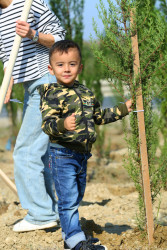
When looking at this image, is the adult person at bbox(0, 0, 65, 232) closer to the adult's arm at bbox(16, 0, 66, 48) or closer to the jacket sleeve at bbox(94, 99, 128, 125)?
the adult's arm at bbox(16, 0, 66, 48)

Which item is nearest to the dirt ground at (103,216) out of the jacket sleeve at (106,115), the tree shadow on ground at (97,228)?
the tree shadow on ground at (97,228)

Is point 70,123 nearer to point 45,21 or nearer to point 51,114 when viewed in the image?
point 51,114

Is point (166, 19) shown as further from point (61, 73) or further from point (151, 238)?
point (151, 238)

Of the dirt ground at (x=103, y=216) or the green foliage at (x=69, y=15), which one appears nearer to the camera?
the dirt ground at (x=103, y=216)

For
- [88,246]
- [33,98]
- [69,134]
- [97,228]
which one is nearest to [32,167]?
[33,98]

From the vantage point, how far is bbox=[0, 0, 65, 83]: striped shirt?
3.66 meters

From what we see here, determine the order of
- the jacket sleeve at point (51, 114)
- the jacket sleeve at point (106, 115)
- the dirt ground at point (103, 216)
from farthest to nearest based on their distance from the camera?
the dirt ground at point (103, 216), the jacket sleeve at point (106, 115), the jacket sleeve at point (51, 114)

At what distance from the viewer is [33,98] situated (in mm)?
3779

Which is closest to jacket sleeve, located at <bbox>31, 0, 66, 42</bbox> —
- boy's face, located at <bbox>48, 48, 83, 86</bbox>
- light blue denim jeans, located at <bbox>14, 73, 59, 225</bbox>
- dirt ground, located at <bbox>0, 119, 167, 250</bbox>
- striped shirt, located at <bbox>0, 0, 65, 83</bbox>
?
striped shirt, located at <bbox>0, 0, 65, 83</bbox>

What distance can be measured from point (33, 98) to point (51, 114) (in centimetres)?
83

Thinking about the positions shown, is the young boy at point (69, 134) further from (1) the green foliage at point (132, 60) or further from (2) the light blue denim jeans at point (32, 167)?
(2) the light blue denim jeans at point (32, 167)

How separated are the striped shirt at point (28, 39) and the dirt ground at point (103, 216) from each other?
101cm

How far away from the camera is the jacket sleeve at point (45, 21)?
367cm

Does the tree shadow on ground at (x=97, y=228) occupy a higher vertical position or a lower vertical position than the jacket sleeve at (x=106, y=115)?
lower
